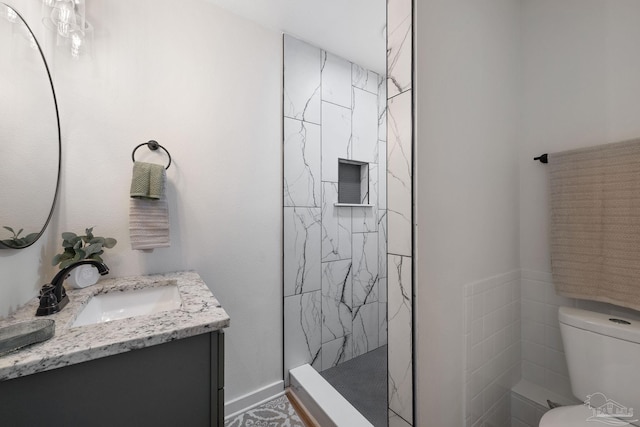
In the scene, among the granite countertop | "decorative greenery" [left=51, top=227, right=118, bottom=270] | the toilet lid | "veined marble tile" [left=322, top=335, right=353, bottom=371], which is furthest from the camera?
"veined marble tile" [left=322, top=335, right=353, bottom=371]

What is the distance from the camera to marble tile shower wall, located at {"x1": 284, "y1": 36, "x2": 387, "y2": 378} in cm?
196

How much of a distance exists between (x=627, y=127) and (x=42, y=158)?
265 cm

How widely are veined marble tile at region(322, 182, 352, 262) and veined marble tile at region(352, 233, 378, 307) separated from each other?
110 mm

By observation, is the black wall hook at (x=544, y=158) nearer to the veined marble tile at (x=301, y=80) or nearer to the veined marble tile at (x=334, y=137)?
the veined marble tile at (x=334, y=137)

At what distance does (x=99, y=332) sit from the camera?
2.46 feet

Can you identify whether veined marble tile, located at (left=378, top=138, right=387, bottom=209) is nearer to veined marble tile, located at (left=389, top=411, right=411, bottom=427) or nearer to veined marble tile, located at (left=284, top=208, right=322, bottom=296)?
veined marble tile, located at (left=284, top=208, right=322, bottom=296)

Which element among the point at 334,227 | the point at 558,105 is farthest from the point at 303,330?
the point at 558,105

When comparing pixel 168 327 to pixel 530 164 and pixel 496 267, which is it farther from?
pixel 530 164

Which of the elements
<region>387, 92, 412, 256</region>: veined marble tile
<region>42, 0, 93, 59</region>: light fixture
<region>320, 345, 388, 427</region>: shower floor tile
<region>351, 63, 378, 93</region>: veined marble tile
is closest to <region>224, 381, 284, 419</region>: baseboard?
<region>320, 345, 388, 427</region>: shower floor tile

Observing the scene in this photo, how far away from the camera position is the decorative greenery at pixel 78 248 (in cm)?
111

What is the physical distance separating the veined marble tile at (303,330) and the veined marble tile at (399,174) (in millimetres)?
1089

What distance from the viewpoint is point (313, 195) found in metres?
2.06

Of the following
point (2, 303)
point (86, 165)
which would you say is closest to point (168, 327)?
point (2, 303)

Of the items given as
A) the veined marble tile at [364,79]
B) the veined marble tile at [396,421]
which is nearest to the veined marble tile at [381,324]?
the veined marble tile at [396,421]
